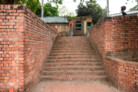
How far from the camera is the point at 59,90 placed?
2.92 meters

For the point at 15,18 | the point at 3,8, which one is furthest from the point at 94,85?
the point at 3,8

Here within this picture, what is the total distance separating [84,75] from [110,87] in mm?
1068

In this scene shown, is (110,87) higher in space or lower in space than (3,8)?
lower

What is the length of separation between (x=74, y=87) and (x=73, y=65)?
4.21ft

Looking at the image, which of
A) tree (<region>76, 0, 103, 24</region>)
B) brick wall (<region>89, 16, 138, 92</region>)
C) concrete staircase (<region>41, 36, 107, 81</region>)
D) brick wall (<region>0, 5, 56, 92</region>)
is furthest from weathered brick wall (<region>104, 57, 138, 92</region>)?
tree (<region>76, 0, 103, 24</region>)

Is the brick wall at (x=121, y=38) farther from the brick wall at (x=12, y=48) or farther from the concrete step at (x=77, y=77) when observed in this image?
the brick wall at (x=12, y=48)

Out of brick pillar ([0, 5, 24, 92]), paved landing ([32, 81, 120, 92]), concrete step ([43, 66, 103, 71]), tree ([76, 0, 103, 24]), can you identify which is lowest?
paved landing ([32, 81, 120, 92])

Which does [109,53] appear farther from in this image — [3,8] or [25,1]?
[25,1]

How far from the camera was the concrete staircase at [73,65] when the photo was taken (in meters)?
3.68

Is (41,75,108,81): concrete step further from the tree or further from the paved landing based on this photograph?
the tree

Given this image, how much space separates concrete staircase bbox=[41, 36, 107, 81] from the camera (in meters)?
3.68

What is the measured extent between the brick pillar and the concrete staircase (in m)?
1.37

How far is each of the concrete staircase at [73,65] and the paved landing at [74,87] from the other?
29cm

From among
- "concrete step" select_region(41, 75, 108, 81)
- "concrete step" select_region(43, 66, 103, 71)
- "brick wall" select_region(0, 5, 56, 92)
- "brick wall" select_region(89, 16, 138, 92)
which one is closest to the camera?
"brick wall" select_region(0, 5, 56, 92)
